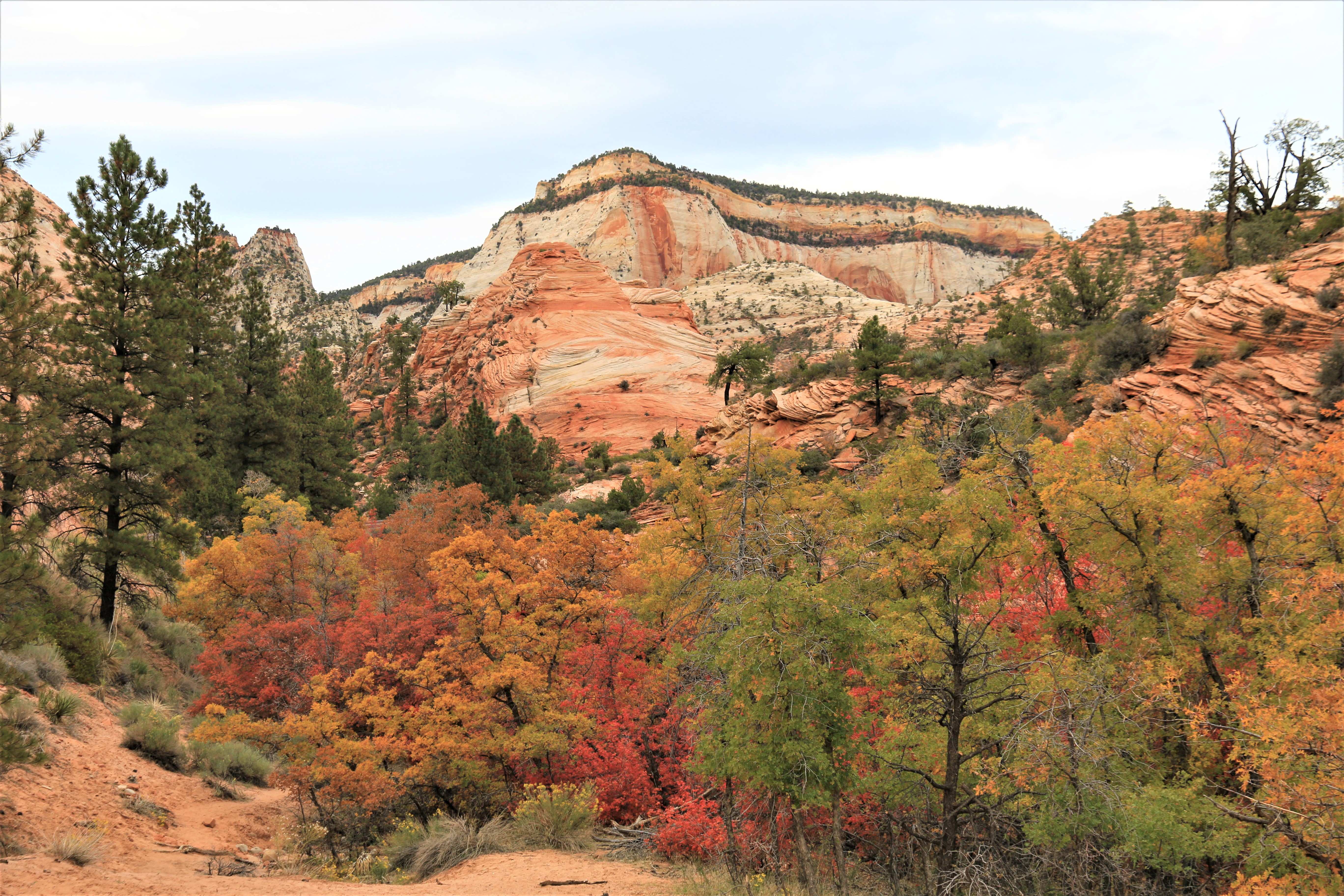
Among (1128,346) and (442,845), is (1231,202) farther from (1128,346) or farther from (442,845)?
(442,845)

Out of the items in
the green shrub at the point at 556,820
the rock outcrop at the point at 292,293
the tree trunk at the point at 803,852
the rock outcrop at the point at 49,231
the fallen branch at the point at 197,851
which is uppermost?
the rock outcrop at the point at 292,293

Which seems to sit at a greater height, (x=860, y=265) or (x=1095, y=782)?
(x=860, y=265)

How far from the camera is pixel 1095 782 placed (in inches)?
354

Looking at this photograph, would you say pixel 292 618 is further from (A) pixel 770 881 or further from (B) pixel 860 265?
(B) pixel 860 265

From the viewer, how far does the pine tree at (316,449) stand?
124 ft

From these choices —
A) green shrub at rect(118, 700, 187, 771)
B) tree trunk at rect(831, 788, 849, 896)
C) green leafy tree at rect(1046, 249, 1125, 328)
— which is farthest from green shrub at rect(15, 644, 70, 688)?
green leafy tree at rect(1046, 249, 1125, 328)

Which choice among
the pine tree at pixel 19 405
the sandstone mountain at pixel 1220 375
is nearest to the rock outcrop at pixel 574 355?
the sandstone mountain at pixel 1220 375

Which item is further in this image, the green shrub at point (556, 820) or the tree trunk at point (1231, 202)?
the tree trunk at point (1231, 202)

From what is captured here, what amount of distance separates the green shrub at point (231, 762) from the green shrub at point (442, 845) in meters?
6.43

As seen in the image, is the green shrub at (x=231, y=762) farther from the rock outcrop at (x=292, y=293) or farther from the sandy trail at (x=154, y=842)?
the rock outcrop at (x=292, y=293)

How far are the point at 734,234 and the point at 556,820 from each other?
400ft

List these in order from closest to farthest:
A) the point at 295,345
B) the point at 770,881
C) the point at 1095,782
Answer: the point at 1095,782, the point at 770,881, the point at 295,345

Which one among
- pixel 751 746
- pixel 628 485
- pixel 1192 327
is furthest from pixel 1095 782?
pixel 628 485

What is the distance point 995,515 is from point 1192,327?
17.8m
